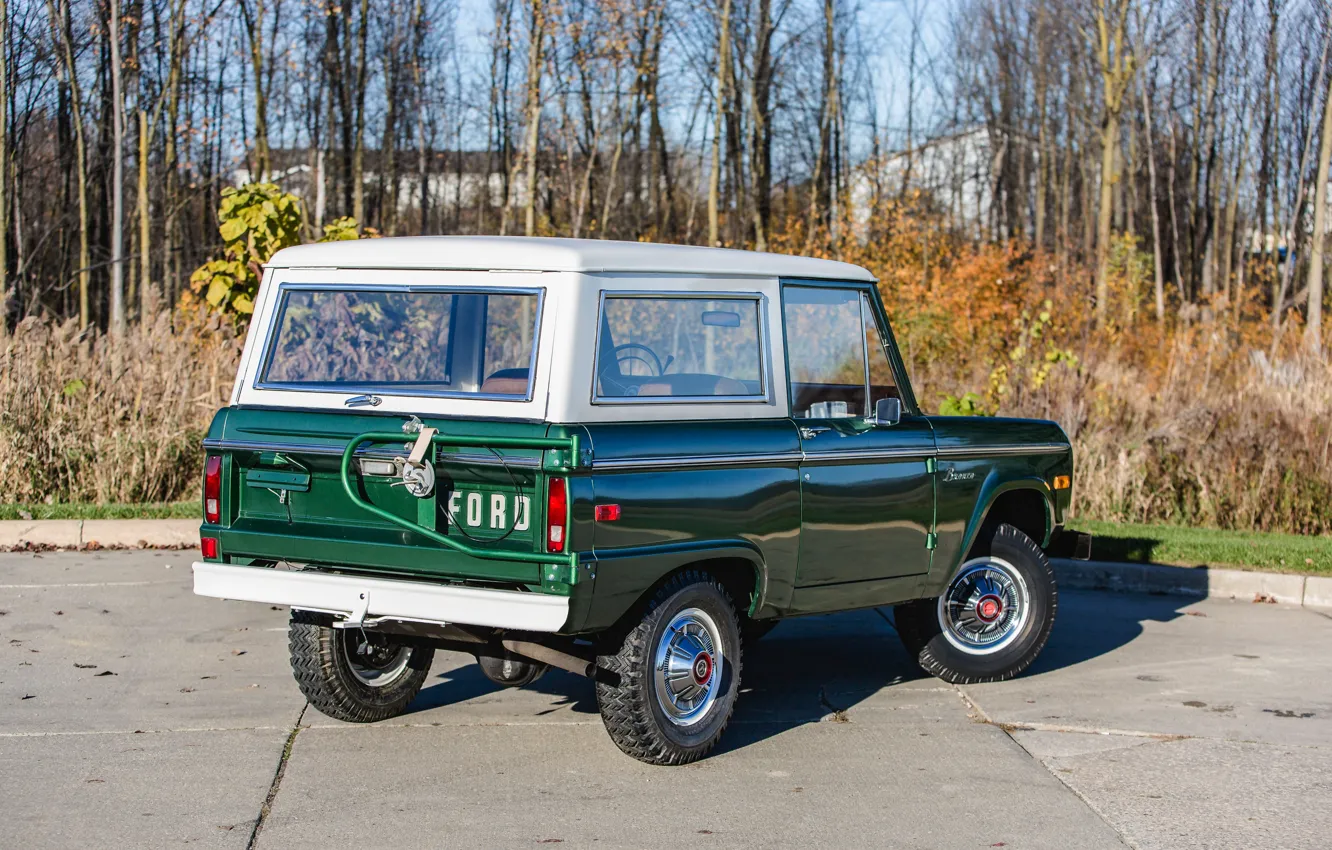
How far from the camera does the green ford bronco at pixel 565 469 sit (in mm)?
5605

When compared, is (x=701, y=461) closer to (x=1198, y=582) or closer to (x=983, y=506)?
(x=983, y=506)

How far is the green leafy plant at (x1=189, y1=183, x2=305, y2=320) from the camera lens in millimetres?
15258

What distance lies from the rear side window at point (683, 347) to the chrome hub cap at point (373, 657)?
1.60 meters

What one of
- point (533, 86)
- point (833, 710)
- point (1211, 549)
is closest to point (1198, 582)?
point (1211, 549)

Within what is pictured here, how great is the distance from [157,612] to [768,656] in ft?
12.7

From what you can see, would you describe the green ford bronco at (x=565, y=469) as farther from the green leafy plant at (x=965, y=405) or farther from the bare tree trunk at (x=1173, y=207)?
the bare tree trunk at (x=1173, y=207)

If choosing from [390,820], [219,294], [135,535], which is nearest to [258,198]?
[219,294]

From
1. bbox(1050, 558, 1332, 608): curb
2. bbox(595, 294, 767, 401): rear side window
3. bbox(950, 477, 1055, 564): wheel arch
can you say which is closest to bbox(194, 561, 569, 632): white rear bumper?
bbox(595, 294, 767, 401): rear side window

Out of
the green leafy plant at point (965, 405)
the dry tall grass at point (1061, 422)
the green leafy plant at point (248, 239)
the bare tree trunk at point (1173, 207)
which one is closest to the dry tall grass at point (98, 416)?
the dry tall grass at point (1061, 422)

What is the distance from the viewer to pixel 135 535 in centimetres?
1180

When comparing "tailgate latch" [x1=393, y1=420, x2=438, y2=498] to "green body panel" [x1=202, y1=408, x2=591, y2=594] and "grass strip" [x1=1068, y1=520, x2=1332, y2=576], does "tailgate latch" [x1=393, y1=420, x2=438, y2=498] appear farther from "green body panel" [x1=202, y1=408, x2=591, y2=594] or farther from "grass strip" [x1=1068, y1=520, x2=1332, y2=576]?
"grass strip" [x1=1068, y1=520, x2=1332, y2=576]

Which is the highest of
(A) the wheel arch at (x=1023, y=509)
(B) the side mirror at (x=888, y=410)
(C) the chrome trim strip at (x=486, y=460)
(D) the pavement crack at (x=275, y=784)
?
(B) the side mirror at (x=888, y=410)

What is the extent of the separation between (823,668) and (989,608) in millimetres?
991

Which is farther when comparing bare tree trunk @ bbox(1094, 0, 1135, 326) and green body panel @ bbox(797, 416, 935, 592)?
bare tree trunk @ bbox(1094, 0, 1135, 326)
